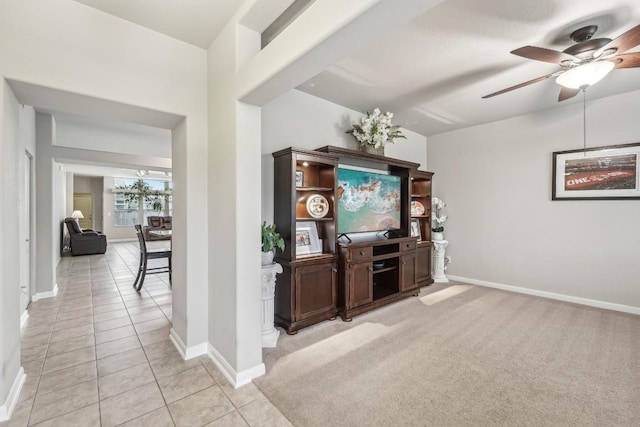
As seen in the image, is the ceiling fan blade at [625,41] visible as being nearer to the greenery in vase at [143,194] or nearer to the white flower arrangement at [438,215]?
the white flower arrangement at [438,215]

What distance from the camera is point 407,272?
4062 mm

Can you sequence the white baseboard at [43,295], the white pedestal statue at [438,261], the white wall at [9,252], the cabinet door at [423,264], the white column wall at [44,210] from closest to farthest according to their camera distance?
the white wall at [9,252], the white baseboard at [43,295], the white column wall at [44,210], the cabinet door at [423,264], the white pedestal statue at [438,261]

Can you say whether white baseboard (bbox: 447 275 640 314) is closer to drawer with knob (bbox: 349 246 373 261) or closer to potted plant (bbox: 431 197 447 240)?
potted plant (bbox: 431 197 447 240)

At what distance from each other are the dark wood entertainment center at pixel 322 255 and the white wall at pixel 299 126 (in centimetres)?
14

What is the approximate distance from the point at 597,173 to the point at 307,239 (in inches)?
158

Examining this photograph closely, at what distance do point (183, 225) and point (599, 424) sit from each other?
10.5ft

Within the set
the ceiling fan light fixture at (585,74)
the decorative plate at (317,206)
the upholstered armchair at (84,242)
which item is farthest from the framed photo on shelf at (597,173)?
the upholstered armchair at (84,242)

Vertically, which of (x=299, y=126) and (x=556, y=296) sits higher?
(x=299, y=126)

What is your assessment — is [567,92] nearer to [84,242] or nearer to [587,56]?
[587,56]

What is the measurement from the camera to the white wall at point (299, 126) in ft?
10.4

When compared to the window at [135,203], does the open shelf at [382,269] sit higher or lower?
lower

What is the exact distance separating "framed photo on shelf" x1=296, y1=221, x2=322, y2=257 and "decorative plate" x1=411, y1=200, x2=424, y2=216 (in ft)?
7.16

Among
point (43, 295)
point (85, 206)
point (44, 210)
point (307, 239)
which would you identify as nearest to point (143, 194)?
point (85, 206)

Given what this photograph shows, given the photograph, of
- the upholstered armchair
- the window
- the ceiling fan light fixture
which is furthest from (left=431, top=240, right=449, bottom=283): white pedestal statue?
the window
